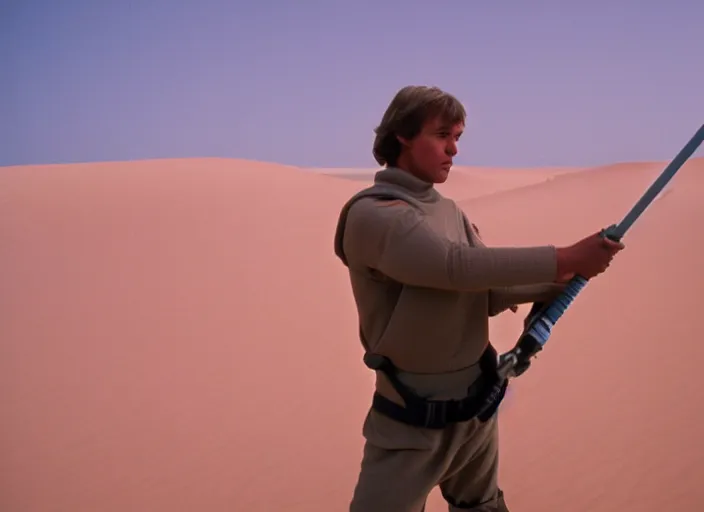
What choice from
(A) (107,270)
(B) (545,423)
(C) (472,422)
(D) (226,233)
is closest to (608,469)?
(B) (545,423)

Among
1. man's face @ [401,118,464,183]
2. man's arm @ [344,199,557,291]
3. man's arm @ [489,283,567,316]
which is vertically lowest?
man's arm @ [489,283,567,316]

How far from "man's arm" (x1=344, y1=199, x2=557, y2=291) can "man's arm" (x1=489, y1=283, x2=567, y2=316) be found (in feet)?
0.84

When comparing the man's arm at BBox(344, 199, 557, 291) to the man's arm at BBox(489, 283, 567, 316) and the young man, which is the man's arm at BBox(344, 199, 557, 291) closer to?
the young man

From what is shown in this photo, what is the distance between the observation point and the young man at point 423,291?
1.66 meters

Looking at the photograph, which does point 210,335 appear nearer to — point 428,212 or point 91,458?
point 91,458

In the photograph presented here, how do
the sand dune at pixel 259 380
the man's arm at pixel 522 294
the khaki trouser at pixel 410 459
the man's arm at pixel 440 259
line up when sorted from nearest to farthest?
the man's arm at pixel 440 259 < the khaki trouser at pixel 410 459 < the man's arm at pixel 522 294 < the sand dune at pixel 259 380

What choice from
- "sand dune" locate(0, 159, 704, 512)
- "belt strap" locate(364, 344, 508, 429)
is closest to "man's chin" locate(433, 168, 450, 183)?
"belt strap" locate(364, 344, 508, 429)

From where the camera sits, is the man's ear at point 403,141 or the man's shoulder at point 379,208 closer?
the man's shoulder at point 379,208

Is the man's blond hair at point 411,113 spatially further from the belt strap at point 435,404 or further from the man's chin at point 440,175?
the belt strap at point 435,404

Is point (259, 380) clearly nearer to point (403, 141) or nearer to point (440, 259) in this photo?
point (403, 141)

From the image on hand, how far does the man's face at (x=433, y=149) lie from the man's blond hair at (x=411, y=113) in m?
0.02

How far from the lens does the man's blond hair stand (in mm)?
1823

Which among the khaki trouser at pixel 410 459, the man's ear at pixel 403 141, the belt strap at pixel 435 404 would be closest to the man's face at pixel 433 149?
the man's ear at pixel 403 141

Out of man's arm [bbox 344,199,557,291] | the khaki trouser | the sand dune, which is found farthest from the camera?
the sand dune
